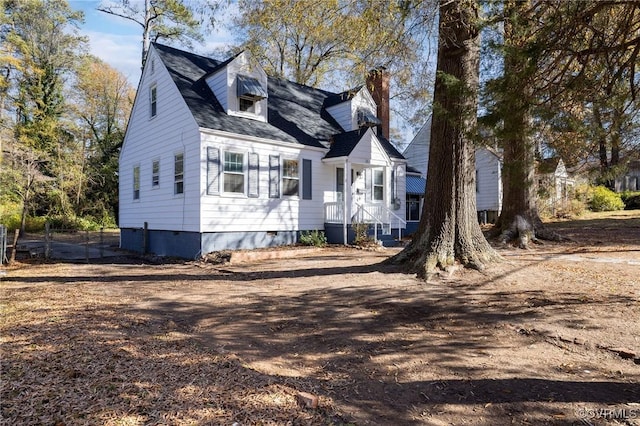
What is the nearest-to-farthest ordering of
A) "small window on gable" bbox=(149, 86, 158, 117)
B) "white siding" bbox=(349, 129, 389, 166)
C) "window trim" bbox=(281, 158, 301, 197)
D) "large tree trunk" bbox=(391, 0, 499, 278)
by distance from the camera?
1. "large tree trunk" bbox=(391, 0, 499, 278)
2. "window trim" bbox=(281, 158, 301, 197)
3. "white siding" bbox=(349, 129, 389, 166)
4. "small window on gable" bbox=(149, 86, 158, 117)

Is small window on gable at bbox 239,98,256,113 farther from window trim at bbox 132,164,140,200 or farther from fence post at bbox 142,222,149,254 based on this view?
fence post at bbox 142,222,149,254

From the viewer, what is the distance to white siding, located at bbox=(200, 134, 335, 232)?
12.7 m

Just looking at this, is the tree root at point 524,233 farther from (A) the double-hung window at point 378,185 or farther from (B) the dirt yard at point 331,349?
(A) the double-hung window at point 378,185

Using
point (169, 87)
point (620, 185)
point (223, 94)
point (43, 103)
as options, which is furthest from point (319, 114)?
point (620, 185)

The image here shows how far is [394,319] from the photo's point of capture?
5727 mm

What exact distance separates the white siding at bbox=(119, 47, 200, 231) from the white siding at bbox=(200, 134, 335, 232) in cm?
49

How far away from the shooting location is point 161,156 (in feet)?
48.6

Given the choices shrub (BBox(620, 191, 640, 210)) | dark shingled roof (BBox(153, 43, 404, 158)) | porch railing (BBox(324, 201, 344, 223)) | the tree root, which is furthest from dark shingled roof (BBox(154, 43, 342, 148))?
shrub (BBox(620, 191, 640, 210))

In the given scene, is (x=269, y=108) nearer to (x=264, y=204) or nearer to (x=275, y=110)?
(x=275, y=110)

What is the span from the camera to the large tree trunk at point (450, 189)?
7.93 m

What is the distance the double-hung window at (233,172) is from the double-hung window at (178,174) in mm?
1609

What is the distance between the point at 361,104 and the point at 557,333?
14647mm

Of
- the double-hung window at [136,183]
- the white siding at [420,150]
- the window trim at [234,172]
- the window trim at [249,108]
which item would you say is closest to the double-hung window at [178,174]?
the window trim at [234,172]

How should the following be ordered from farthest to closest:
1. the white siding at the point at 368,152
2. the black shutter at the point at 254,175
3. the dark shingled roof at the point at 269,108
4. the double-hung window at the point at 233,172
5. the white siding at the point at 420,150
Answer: the white siding at the point at 420,150 → the white siding at the point at 368,152 → the black shutter at the point at 254,175 → the dark shingled roof at the point at 269,108 → the double-hung window at the point at 233,172
